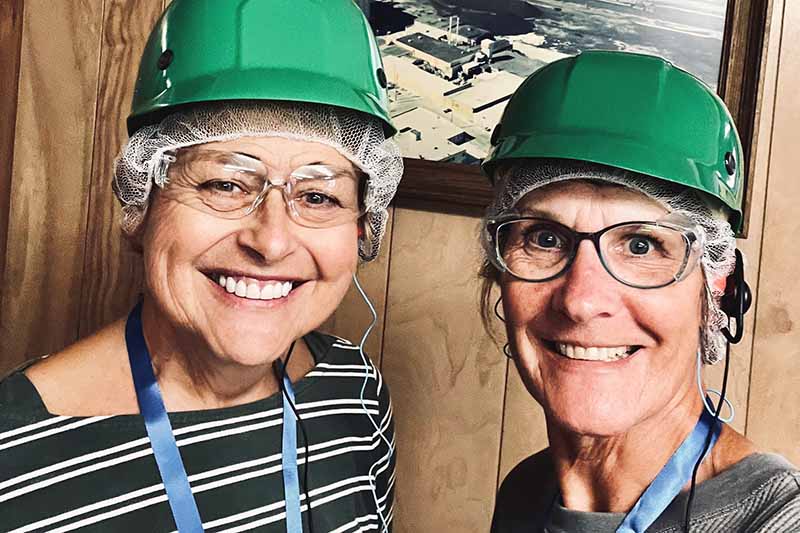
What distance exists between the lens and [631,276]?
4.37 ft

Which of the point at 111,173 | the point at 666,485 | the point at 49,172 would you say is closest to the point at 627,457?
the point at 666,485

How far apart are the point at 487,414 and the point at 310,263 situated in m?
0.86

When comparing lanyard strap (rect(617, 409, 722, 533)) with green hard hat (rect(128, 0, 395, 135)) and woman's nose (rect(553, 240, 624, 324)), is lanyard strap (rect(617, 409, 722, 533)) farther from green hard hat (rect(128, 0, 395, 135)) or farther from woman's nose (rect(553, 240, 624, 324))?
green hard hat (rect(128, 0, 395, 135))

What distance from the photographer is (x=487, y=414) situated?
224cm

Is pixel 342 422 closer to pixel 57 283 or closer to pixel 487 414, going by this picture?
pixel 487 414

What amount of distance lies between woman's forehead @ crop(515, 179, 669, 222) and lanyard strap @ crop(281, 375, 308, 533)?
57 centimetres

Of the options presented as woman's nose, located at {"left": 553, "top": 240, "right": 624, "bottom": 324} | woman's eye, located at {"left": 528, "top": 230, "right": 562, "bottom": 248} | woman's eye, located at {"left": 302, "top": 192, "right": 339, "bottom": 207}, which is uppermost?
woman's eye, located at {"left": 302, "top": 192, "right": 339, "bottom": 207}

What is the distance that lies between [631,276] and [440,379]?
96 centimetres

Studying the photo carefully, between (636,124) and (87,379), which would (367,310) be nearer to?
(87,379)

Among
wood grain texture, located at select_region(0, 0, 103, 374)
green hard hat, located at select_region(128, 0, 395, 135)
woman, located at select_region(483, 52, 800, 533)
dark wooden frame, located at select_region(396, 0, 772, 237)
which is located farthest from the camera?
wood grain texture, located at select_region(0, 0, 103, 374)

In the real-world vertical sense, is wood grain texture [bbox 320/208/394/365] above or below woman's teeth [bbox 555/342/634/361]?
below

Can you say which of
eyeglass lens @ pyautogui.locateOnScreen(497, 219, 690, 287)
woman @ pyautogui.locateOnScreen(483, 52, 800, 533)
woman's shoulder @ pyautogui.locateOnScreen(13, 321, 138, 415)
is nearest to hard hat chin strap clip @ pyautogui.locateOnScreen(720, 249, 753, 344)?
woman @ pyautogui.locateOnScreen(483, 52, 800, 533)

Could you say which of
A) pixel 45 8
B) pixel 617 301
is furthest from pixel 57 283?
pixel 617 301

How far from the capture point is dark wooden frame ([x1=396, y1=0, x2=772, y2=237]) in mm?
2074
